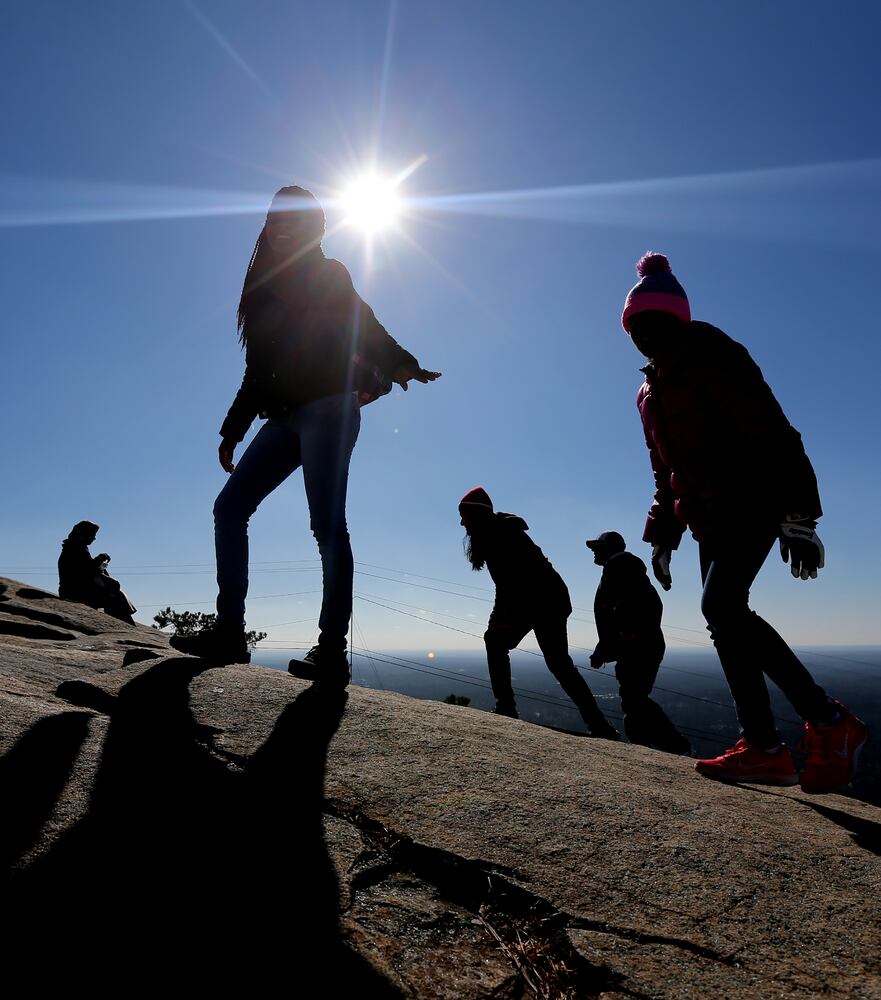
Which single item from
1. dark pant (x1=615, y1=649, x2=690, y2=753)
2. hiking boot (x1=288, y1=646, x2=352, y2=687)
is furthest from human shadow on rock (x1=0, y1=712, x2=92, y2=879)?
dark pant (x1=615, y1=649, x2=690, y2=753)

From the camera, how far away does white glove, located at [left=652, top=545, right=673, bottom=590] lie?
3.80 meters

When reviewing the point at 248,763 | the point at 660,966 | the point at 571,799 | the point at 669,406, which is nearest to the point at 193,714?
the point at 248,763

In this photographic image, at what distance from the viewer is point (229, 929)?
1286 millimetres

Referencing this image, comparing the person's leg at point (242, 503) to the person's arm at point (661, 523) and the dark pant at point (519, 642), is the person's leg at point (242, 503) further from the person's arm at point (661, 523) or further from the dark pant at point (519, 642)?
the dark pant at point (519, 642)

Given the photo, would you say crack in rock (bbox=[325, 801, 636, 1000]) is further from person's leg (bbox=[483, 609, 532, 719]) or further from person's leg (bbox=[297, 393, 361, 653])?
person's leg (bbox=[483, 609, 532, 719])

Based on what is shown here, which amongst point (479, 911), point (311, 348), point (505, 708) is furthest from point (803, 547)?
point (505, 708)

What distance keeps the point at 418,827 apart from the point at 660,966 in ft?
2.45

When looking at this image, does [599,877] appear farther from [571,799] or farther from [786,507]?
[786,507]

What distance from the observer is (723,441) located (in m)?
3.12

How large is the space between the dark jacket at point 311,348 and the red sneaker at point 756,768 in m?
2.89

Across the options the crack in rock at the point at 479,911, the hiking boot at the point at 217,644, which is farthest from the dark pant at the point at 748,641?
the hiking boot at the point at 217,644

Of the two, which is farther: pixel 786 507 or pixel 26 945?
pixel 786 507

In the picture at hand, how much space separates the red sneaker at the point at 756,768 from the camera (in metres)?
3.03

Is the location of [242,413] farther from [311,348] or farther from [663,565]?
[663,565]
